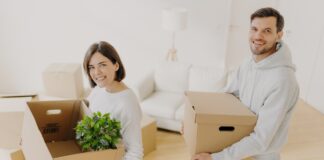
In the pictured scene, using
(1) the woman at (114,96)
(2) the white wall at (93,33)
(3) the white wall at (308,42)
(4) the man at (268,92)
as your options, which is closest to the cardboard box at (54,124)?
(1) the woman at (114,96)

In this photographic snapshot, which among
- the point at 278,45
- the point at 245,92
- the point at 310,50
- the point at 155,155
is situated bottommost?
the point at 155,155

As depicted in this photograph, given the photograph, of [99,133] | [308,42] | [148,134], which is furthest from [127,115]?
[308,42]

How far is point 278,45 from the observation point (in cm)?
151

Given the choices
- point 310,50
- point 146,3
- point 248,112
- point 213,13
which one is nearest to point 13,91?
point 146,3

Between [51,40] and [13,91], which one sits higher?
[51,40]

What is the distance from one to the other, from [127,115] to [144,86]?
214 centimetres

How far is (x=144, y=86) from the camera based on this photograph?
3607 millimetres

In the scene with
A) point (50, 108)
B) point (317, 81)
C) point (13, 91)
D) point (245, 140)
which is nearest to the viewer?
point (245, 140)

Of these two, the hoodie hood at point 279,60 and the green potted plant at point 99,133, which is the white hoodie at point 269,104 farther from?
the green potted plant at point 99,133

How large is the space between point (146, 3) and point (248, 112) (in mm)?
3111

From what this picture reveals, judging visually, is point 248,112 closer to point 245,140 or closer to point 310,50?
point 245,140

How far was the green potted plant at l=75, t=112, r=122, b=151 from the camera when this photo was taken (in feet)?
4.00

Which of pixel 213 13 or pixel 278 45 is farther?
pixel 213 13

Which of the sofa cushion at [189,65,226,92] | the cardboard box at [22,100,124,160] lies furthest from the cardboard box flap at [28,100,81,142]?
the sofa cushion at [189,65,226,92]
